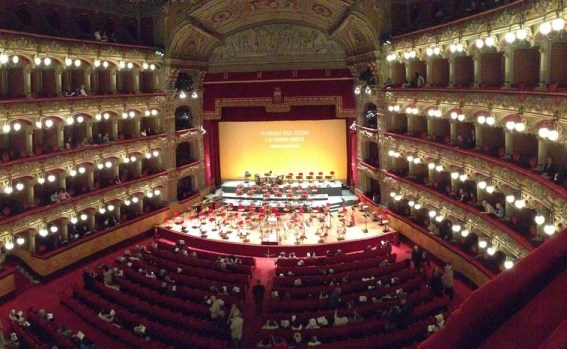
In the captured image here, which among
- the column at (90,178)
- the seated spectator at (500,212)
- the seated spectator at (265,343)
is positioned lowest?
the seated spectator at (265,343)

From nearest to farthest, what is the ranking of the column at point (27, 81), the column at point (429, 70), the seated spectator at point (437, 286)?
the seated spectator at point (437, 286) → the column at point (27, 81) → the column at point (429, 70)

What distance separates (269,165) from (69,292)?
19.5m

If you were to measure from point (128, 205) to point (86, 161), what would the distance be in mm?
4853

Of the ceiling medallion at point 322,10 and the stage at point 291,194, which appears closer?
the ceiling medallion at point 322,10

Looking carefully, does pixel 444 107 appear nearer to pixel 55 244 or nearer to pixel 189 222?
pixel 189 222

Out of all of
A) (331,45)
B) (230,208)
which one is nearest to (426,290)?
(230,208)

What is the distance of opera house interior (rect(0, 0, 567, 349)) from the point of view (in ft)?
59.0

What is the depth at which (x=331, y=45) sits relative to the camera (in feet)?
122

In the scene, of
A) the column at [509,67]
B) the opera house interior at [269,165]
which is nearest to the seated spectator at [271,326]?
the opera house interior at [269,165]

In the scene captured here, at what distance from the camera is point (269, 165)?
130ft

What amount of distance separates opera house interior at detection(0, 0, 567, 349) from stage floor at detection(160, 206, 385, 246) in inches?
7.0

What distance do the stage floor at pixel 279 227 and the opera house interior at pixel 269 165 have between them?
179 mm

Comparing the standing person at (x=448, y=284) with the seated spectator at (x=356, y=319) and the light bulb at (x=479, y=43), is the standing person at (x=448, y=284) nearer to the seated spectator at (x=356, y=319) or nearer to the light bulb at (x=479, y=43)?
the seated spectator at (x=356, y=319)

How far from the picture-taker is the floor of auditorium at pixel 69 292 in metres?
19.1
